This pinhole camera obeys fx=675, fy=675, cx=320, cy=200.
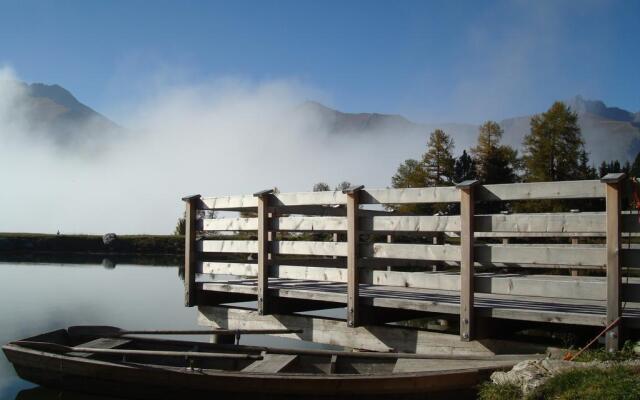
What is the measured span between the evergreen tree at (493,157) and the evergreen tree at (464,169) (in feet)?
5.27

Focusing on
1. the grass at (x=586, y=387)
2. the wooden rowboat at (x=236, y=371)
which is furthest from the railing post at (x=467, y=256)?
the grass at (x=586, y=387)

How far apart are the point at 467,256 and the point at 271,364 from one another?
2797 mm

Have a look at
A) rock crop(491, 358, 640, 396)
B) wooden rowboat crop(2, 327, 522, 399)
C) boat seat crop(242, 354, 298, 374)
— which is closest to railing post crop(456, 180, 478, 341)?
wooden rowboat crop(2, 327, 522, 399)

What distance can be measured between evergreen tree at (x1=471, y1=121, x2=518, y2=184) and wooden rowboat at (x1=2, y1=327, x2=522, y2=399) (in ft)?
137

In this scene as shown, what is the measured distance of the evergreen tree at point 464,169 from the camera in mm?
52772

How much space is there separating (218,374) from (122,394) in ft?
4.99

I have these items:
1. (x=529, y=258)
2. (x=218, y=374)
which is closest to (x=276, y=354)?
(x=218, y=374)

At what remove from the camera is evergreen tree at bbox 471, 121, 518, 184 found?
49.7 meters

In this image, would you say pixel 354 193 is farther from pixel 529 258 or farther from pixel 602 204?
pixel 602 204

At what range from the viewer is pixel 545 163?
46.8m

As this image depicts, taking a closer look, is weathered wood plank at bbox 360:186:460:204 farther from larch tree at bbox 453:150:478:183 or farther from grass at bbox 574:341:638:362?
larch tree at bbox 453:150:478:183

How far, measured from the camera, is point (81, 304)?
23.9m

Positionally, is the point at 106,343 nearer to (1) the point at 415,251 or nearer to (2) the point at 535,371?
(1) the point at 415,251

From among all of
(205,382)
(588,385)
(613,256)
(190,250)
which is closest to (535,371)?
Result: (588,385)
